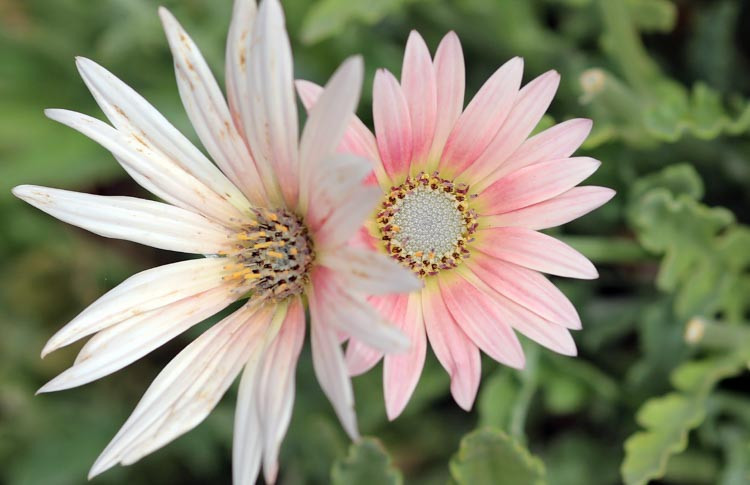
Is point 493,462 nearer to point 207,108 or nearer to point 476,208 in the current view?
point 476,208

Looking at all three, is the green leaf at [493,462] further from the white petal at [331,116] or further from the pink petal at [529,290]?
the white petal at [331,116]

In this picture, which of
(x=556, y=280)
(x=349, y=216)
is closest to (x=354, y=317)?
(x=349, y=216)

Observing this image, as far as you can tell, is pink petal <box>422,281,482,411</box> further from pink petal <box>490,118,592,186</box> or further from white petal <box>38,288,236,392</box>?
white petal <box>38,288,236,392</box>

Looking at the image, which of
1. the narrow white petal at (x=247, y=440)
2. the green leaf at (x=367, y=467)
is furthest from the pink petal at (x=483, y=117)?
the green leaf at (x=367, y=467)

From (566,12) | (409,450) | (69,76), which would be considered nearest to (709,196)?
(566,12)

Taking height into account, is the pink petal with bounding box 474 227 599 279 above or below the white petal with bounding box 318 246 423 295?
above

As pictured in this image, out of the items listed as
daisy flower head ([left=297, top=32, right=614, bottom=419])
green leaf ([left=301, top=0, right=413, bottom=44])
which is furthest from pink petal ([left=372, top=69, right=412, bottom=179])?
green leaf ([left=301, top=0, right=413, bottom=44])
